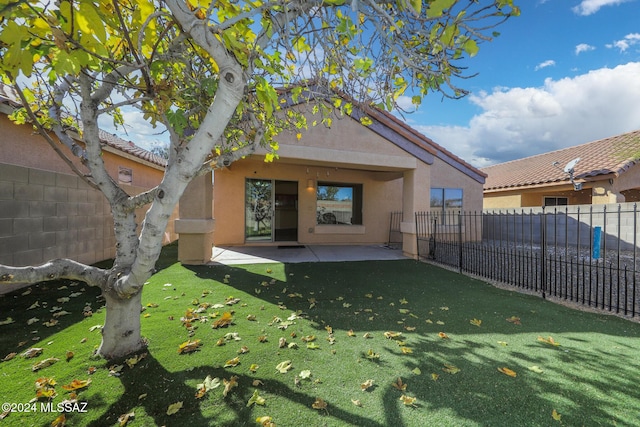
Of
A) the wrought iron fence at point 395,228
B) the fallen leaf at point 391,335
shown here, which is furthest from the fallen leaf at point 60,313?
the wrought iron fence at point 395,228

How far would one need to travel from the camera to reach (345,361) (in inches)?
111

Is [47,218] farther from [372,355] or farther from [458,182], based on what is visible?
[458,182]

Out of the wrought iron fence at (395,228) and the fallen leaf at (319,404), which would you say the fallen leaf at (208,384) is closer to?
the fallen leaf at (319,404)

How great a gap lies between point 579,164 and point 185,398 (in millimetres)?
18755

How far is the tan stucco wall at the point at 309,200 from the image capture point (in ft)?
33.1

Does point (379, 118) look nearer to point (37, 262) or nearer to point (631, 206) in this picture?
point (631, 206)

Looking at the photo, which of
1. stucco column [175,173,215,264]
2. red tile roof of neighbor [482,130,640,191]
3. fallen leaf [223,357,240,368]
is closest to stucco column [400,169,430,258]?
stucco column [175,173,215,264]

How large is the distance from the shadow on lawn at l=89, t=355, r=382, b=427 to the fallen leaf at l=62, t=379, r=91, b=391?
27 cm

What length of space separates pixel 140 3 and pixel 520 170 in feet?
71.4

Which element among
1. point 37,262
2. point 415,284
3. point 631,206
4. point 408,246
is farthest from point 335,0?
point 631,206

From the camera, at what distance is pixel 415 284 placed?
19.1 feet

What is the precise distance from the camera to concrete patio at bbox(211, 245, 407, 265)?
7.86 m

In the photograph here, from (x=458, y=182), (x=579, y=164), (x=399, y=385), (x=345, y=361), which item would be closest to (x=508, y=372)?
(x=399, y=385)

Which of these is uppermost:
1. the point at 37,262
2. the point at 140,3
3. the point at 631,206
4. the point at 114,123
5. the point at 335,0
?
the point at 140,3
